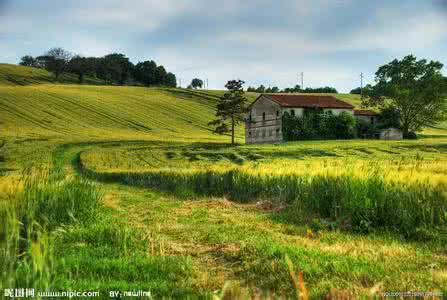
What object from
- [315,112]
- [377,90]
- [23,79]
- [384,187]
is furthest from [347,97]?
[384,187]

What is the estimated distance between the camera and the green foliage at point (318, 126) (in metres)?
82.6

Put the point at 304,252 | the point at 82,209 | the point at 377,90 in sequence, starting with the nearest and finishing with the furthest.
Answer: the point at 304,252 < the point at 82,209 < the point at 377,90

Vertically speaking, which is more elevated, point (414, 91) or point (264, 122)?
point (414, 91)

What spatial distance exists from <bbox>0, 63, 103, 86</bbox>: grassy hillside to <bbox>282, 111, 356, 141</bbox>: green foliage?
3467 inches

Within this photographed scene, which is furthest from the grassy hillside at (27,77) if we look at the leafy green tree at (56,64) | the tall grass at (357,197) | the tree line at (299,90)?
the tall grass at (357,197)

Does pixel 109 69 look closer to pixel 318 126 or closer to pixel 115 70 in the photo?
pixel 115 70

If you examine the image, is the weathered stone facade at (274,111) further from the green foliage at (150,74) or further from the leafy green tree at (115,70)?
the leafy green tree at (115,70)

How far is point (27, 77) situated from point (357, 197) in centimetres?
15055

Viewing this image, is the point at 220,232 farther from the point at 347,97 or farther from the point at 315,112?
Result: the point at 347,97

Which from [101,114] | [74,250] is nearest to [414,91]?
[101,114]

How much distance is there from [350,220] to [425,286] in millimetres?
6220

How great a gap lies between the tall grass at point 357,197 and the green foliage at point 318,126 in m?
61.5

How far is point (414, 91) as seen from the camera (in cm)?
8838

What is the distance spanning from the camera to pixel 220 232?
12109mm
